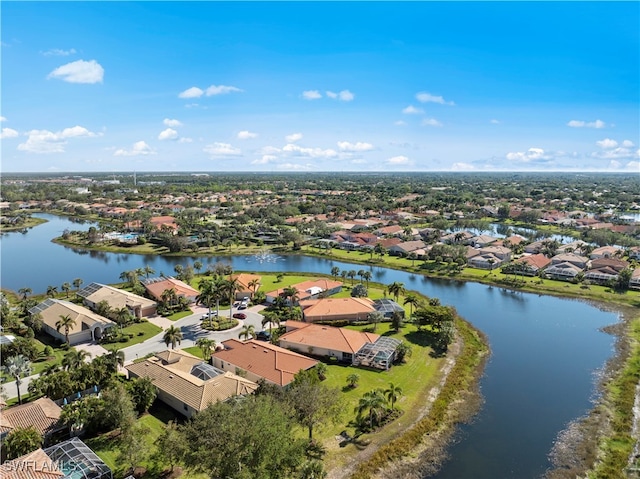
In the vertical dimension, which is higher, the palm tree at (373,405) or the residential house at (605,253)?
the residential house at (605,253)

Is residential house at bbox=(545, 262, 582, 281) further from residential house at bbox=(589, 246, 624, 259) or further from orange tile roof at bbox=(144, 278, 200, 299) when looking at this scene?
orange tile roof at bbox=(144, 278, 200, 299)

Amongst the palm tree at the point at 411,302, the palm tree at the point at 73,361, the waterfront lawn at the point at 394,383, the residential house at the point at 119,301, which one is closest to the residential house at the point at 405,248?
the palm tree at the point at 411,302

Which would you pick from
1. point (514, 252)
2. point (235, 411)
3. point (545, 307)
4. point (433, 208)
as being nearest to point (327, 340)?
point (235, 411)

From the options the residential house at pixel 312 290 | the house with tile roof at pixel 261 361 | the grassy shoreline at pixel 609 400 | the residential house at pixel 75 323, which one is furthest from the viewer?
the residential house at pixel 312 290

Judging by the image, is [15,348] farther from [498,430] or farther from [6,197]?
[6,197]

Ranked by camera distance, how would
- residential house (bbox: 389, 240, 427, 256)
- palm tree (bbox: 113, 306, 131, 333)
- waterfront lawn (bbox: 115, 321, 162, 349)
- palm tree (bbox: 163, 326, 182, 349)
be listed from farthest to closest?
residential house (bbox: 389, 240, 427, 256)
palm tree (bbox: 113, 306, 131, 333)
waterfront lawn (bbox: 115, 321, 162, 349)
palm tree (bbox: 163, 326, 182, 349)

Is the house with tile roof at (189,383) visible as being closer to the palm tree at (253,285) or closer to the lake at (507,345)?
the lake at (507,345)

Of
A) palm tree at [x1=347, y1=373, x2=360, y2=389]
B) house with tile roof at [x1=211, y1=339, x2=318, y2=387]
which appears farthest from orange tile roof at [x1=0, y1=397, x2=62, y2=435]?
palm tree at [x1=347, y1=373, x2=360, y2=389]
